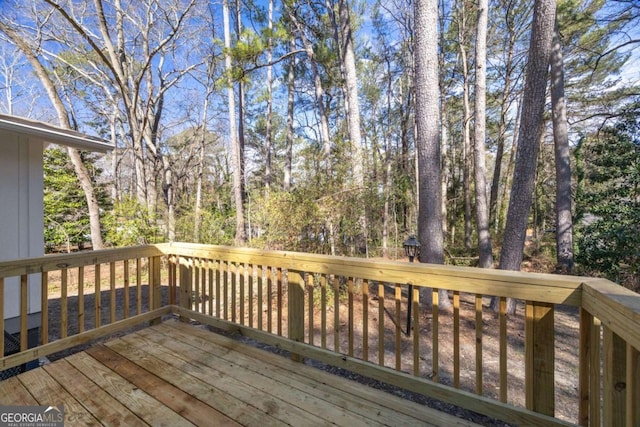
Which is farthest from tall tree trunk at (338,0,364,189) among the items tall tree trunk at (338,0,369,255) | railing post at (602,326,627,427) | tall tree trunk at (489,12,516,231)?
tall tree trunk at (489,12,516,231)

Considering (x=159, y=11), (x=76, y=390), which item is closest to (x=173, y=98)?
(x=159, y=11)

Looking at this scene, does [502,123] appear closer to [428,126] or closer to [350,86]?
[350,86]

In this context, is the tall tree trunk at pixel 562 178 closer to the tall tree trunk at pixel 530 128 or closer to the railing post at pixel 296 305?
the tall tree trunk at pixel 530 128

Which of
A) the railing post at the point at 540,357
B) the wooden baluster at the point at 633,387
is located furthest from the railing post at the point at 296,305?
the wooden baluster at the point at 633,387

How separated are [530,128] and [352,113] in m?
3.06

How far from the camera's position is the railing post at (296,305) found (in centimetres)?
222

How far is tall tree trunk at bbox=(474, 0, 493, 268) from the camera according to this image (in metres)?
5.80

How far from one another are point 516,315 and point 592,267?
330 cm

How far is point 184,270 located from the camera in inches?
119

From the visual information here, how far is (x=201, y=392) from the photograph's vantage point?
1.79 m

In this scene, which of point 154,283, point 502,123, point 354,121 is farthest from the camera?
point 502,123

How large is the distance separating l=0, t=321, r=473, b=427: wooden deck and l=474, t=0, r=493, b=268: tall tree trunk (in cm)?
527

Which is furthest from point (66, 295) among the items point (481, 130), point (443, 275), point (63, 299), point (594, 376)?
point (481, 130)

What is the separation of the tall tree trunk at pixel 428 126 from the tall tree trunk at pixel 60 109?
6837 mm
